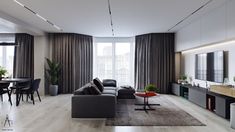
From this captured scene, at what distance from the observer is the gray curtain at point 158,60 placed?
29.5 ft

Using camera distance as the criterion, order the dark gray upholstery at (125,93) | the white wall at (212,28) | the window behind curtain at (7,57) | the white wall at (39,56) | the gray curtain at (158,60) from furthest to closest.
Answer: the window behind curtain at (7,57)
the gray curtain at (158,60)
the white wall at (39,56)
the dark gray upholstery at (125,93)
the white wall at (212,28)

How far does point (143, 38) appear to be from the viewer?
9.48 meters

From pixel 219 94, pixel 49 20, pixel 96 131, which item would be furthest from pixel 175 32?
pixel 96 131

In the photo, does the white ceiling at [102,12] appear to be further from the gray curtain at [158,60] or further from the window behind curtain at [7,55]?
the window behind curtain at [7,55]

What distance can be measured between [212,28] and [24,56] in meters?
7.41

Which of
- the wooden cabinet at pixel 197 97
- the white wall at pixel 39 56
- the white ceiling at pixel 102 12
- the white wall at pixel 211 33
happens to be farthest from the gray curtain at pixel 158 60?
the white wall at pixel 39 56

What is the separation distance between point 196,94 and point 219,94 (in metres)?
1.25

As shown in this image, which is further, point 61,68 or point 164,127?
point 61,68

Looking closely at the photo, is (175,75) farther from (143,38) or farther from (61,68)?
(61,68)

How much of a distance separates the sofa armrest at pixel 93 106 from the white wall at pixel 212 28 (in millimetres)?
2978

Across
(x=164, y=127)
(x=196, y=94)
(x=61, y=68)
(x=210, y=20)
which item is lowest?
(x=164, y=127)

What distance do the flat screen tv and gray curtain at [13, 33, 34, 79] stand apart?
6.72 meters

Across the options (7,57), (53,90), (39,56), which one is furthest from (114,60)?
(7,57)

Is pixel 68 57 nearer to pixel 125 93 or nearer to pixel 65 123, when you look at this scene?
pixel 125 93
